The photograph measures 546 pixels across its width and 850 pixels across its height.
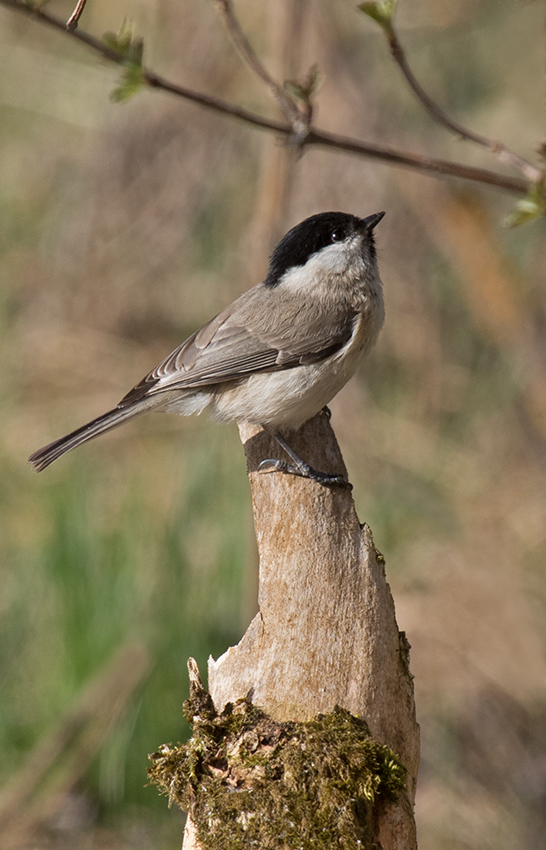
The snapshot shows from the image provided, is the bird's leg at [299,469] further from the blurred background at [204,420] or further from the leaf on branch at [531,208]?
the blurred background at [204,420]

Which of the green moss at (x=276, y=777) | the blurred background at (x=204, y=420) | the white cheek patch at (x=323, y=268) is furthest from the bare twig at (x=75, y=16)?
the blurred background at (x=204, y=420)

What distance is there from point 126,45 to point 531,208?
3.96ft

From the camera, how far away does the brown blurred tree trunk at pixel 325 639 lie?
2053mm

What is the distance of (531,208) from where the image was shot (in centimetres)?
212

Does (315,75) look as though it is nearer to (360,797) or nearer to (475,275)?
(360,797)

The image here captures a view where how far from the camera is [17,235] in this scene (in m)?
7.00

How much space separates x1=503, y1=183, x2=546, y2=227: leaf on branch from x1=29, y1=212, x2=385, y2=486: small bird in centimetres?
99

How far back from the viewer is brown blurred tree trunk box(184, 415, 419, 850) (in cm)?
205

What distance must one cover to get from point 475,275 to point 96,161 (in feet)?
9.53

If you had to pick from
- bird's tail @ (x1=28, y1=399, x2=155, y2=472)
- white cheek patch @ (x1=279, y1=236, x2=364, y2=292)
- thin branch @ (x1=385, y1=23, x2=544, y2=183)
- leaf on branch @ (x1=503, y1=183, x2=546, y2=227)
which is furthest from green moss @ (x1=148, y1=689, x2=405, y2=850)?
white cheek patch @ (x1=279, y1=236, x2=364, y2=292)

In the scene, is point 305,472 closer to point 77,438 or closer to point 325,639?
point 325,639

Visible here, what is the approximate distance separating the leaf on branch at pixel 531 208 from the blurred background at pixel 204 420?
7.84 ft

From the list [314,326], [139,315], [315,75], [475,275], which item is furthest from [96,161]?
[315,75]

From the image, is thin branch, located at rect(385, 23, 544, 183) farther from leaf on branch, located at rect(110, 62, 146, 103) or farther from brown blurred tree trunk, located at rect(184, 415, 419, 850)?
brown blurred tree trunk, located at rect(184, 415, 419, 850)
